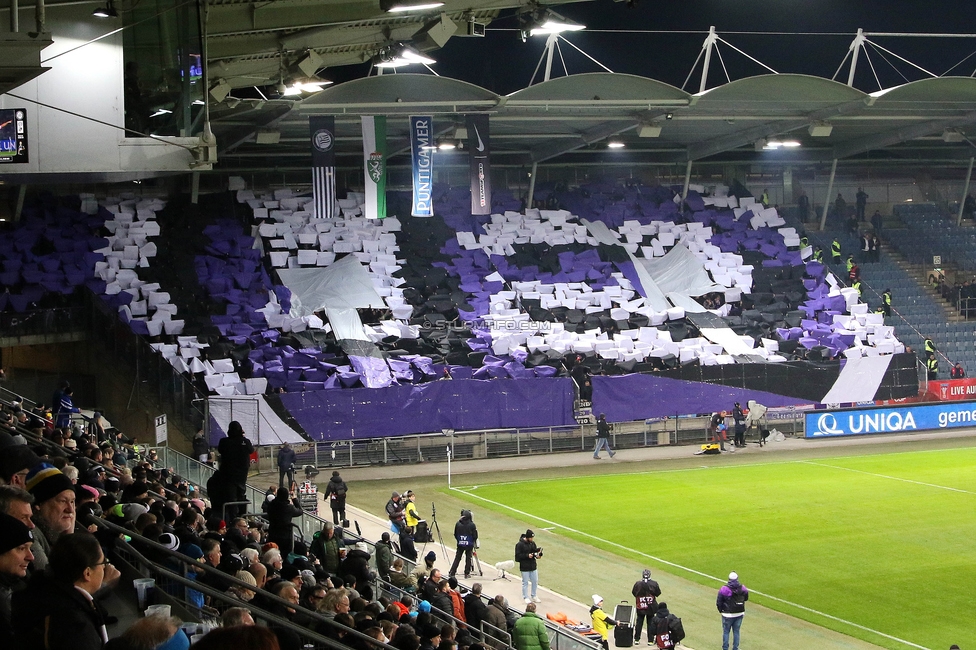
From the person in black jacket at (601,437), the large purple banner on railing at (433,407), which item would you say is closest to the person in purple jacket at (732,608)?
the person in black jacket at (601,437)

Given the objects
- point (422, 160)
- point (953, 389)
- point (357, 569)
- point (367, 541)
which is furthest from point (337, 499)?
point (953, 389)

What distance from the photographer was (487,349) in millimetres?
41125

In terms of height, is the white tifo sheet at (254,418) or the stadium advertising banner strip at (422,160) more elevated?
the stadium advertising banner strip at (422,160)

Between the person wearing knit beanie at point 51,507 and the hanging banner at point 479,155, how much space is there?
3234 cm

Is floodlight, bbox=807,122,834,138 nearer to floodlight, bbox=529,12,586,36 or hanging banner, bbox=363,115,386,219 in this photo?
hanging banner, bbox=363,115,386,219

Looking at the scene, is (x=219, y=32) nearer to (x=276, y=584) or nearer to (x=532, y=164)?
(x=276, y=584)

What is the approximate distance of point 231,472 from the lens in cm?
1501

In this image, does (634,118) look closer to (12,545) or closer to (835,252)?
(835,252)

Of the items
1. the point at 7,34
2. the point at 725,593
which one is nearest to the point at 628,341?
the point at 725,593

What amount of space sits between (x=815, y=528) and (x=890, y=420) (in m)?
16.7

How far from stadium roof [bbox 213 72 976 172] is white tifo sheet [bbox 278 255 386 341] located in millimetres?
4875

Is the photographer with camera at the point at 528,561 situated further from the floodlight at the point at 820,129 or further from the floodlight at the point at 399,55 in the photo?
the floodlight at the point at 820,129

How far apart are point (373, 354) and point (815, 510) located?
52.8ft

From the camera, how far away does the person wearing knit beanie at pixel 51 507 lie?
695 cm
